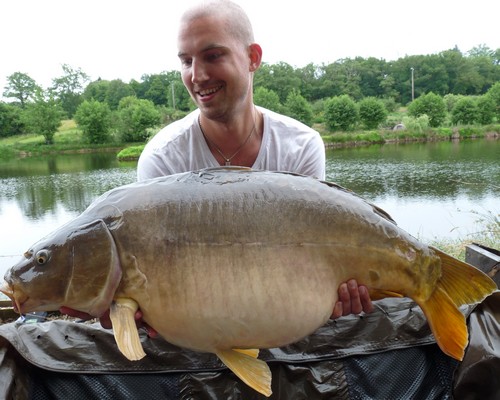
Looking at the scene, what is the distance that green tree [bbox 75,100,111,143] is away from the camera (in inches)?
1297

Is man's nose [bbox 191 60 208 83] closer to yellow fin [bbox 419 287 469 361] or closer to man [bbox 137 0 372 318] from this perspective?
man [bbox 137 0 372 318]

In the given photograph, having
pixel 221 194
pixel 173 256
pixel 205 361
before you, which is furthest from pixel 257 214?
pixel 205 361

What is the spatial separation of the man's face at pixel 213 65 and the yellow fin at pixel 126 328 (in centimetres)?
82

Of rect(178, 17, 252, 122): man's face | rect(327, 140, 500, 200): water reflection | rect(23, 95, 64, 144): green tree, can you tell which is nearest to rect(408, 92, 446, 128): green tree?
rect(327, 140, 500, 200): water reflection

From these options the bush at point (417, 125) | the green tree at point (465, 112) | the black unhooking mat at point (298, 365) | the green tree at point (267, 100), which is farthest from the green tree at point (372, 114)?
the black unhooking mat at point (298, 365)

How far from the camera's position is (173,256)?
108 centimetres

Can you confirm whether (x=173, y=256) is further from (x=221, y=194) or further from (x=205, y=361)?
(x=205, y=361)

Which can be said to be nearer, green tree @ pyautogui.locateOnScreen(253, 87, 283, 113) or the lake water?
the lake water

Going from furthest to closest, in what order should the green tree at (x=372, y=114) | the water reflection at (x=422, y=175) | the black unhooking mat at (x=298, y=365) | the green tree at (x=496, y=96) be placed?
the green tree at (x=496, y=96) → the green tree at (x=372, y=114) → the water reflection at (x=422, y=175) → the black unhooking mat at (x=298, y=365)

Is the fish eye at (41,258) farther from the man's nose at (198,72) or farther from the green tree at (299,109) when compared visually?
the green tree at (299,109)

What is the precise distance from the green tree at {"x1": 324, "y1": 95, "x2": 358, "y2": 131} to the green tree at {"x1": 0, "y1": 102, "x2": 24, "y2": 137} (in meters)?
23.5

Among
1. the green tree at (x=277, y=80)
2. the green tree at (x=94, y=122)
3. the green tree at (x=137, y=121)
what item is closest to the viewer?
the green tree at (x=137, y=121)

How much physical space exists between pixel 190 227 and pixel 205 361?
69 cm

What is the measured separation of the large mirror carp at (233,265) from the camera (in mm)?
1072
